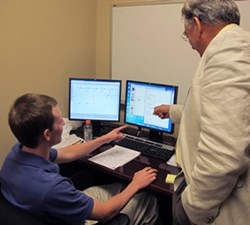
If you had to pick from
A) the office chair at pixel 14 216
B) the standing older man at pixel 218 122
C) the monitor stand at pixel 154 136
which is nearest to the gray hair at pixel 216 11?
the standing older man at pixel 218 122

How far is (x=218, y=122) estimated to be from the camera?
2.91 feet

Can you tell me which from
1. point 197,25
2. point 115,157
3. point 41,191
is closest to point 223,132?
point 197,25

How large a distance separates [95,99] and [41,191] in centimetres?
122

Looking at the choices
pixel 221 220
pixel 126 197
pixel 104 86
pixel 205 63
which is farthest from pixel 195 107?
pixel 104 86

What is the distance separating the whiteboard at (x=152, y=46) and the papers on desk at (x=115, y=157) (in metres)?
0.64

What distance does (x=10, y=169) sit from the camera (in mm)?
1220

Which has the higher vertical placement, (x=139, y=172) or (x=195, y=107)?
(x=195, y=107)

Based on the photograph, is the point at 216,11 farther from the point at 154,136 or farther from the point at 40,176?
the point at 154,136

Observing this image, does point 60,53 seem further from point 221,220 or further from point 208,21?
point 221,220

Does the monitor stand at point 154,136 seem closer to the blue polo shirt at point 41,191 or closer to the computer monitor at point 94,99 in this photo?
the computer monitor at point 94,99

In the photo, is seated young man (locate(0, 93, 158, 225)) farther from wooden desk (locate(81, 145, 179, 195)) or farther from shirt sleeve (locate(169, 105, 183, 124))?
shirt sleeve (locate(169, 105, 183, 124))

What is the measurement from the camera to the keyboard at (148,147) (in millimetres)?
1899

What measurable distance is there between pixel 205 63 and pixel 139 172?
0.88 meters

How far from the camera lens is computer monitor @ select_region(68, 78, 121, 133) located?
225cm
